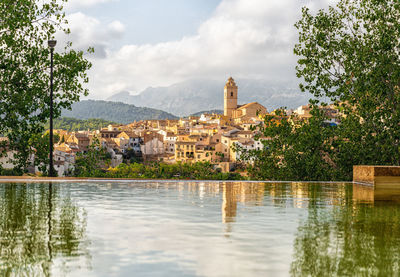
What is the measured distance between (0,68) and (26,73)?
88 centimetres

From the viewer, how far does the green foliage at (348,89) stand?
1527cm

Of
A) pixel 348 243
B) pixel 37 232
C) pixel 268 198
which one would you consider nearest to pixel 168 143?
pixel 268 198

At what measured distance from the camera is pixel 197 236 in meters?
5.15

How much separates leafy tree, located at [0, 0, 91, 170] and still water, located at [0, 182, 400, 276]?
7359mm

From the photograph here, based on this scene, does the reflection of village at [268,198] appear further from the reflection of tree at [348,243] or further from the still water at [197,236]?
the reflection of tree at [348,243]

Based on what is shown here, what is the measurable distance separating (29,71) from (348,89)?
36.4ft

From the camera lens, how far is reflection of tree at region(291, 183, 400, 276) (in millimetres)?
3785

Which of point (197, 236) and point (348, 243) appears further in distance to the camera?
point (197, 236)

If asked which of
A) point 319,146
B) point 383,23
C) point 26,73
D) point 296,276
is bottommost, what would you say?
point 296,276

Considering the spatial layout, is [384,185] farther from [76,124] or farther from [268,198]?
[76,124]

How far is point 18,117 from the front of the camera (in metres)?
15.8

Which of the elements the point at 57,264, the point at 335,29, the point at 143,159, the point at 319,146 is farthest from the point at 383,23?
the point at 143,159

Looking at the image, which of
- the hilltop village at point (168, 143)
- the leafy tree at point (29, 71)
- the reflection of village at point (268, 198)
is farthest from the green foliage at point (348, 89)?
the hilltop village at point (168, 143)

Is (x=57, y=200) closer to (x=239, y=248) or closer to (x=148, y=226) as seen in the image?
(x=148, y=226)
